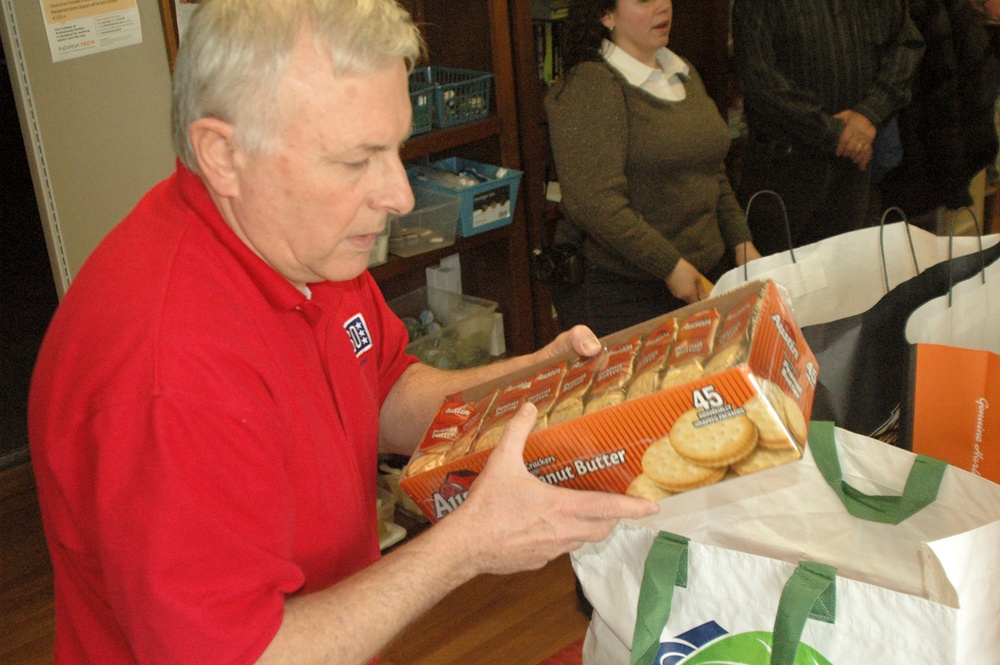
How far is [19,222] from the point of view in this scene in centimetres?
291

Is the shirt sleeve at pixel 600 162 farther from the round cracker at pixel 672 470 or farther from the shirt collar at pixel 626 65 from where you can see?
the round cracker at pixel 672 470

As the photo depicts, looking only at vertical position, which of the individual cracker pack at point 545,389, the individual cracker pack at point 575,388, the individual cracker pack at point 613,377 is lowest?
the individual cracker pack at point 545,389

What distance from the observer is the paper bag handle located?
1113mm

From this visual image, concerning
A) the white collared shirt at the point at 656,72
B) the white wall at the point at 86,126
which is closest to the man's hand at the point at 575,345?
the white collared shirt at the point at 656,72

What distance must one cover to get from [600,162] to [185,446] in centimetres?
147

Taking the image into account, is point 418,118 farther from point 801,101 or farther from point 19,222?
point 19,222

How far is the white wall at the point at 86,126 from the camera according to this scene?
209cm

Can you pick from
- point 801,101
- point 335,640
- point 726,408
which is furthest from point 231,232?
point 801,101

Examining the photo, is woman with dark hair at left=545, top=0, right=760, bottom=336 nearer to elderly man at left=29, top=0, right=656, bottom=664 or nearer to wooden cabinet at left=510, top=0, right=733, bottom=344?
wooden cabinet at left=510, top=0, right=733, bottom=344

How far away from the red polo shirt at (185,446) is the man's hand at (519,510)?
17 cm

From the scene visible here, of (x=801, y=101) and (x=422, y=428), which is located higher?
(x=801, y=101)

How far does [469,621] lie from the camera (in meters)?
2.33

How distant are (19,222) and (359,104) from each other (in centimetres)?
235

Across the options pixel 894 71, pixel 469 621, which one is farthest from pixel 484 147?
pixel 469 621
